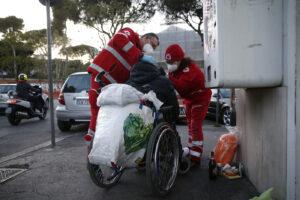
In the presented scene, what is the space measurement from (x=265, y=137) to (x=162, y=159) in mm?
1020

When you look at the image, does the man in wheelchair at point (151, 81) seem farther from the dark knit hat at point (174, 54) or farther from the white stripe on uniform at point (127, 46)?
the dark knit hat at point (174, 54)

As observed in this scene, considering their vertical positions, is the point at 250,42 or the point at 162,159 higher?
the point at 250,42

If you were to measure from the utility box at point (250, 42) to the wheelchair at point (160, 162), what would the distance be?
30.4 inches

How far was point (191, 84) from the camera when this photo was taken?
3107 millimetres

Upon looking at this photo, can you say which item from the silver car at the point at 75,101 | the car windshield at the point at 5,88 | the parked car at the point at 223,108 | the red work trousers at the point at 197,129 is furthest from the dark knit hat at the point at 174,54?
the car windshield at the point at 5,88

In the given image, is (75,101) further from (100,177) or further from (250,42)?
(250,42)

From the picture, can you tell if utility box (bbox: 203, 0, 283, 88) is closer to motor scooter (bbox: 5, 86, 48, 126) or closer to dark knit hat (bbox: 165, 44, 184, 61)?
dark knit hat (bbox: 165, 44, 184, 61)

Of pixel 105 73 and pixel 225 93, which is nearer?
pixel 105 73

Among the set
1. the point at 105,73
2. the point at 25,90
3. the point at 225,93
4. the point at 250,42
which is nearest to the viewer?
the point at 250,42

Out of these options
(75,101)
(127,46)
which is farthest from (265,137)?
(75,101)

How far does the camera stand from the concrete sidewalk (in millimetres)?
2559

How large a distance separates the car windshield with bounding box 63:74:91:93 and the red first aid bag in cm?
429

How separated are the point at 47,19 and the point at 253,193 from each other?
4.58 m

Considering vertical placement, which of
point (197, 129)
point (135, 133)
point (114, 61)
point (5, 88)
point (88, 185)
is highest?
point (114, 61)
